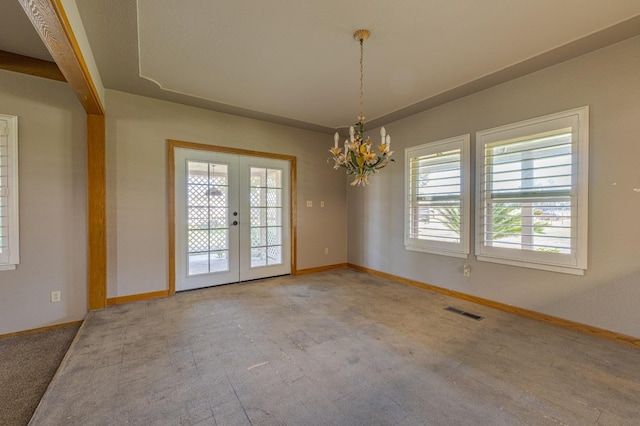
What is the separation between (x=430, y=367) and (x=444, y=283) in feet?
6.65

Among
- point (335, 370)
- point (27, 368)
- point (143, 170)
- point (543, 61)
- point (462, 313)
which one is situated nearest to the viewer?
point (335, 370)

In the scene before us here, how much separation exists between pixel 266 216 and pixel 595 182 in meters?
4.17

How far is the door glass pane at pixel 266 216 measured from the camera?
460 cm

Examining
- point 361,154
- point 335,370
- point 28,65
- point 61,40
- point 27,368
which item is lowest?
point 27,368

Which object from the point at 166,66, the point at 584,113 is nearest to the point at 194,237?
the point at 166,66

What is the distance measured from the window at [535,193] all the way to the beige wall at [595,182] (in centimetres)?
9

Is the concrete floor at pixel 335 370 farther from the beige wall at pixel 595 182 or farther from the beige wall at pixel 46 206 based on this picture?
the beige wall at pixel 46 206

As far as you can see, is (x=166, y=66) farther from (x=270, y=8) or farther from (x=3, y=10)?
(x=270, y=8)

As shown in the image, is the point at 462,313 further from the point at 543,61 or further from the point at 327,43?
the point at 327,43

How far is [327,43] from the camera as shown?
8.25ft

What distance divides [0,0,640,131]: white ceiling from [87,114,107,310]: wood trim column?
0.66 metres

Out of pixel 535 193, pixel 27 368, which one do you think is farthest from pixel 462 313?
pixel 27 368

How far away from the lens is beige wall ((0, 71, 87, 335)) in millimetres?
2873

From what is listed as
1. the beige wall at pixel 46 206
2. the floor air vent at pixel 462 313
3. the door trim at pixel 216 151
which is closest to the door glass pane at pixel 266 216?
the door trim at pixel 216 151
